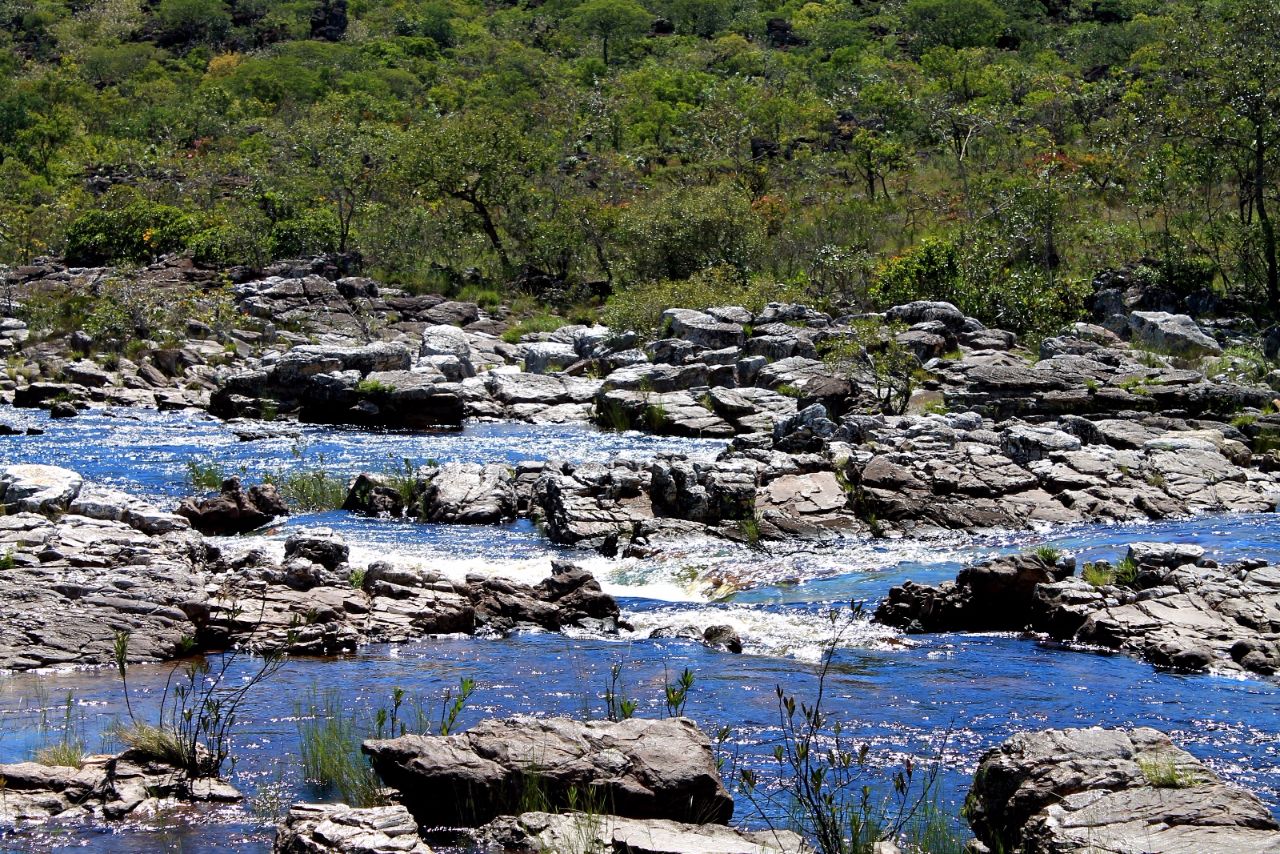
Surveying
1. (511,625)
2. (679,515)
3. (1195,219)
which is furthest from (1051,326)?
(511,625)

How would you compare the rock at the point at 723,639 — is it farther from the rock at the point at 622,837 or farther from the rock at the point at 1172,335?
the rock at the point at 1172,335

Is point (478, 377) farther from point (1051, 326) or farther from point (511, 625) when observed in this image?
point (511, 625)

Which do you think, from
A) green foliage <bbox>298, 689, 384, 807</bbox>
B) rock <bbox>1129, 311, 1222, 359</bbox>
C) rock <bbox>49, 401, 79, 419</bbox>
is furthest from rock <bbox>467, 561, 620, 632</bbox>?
rock <bbox>1129, 311, 1222, 359</bbox>

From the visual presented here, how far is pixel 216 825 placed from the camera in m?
7.21

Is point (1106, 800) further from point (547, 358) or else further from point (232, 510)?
point (547, 358)

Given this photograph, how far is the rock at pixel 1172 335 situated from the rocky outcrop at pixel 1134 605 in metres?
18.0

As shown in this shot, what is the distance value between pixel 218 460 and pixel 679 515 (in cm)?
942

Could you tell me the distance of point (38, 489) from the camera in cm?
1661

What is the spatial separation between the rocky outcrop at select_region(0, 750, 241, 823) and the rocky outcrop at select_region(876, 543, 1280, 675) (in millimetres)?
7486

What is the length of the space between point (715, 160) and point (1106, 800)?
46747 millimetres

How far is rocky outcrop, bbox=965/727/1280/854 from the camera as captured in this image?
6027 mm

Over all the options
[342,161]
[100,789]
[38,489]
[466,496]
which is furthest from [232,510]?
[342,161]

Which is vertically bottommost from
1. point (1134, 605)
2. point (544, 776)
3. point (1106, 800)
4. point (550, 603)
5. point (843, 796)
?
point (550, 603)

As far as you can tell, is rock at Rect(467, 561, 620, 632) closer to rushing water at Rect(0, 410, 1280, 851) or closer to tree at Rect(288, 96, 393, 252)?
rushing water at Rect(0, 410, 1280, 851)
